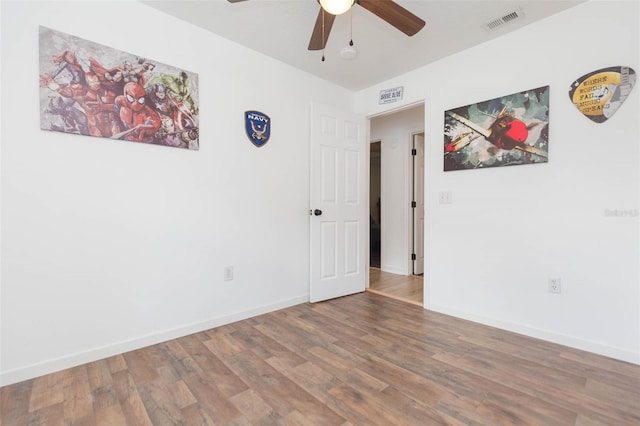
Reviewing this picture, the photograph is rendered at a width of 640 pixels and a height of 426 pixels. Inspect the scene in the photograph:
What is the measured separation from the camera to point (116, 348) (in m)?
2.10

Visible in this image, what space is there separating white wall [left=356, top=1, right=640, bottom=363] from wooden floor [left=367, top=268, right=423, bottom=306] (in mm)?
455

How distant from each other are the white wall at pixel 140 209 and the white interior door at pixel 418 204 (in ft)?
7.05

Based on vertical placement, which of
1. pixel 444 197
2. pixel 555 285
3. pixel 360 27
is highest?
pixel 360 27

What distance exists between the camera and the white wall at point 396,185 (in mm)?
4492

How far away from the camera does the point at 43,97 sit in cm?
185

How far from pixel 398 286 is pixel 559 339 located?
1.83 metres

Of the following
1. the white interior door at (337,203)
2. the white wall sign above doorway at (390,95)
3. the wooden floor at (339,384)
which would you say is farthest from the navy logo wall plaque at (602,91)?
the white interior door at (337,203)

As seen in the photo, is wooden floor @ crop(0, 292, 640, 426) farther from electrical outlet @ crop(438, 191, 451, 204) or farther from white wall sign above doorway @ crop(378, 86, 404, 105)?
white wall sign above doorway @ crop(378, 86, 404, 105)

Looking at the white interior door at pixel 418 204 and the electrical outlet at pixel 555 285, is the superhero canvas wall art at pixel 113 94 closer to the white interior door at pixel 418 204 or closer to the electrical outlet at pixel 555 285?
the electrical outlet at pixel 555 285

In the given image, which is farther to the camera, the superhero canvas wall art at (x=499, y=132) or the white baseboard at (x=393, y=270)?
the white baseboard at (x=393, y=270)

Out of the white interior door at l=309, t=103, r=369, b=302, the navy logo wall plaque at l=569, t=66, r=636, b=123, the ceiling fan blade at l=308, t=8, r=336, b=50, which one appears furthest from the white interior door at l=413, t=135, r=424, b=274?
the ceiling fan blade at l=308, t=8, r=336, b=50

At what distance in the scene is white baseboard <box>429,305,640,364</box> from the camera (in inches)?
78.3

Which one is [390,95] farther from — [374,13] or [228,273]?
[228,273]

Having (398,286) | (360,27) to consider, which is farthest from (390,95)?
(398,286)
